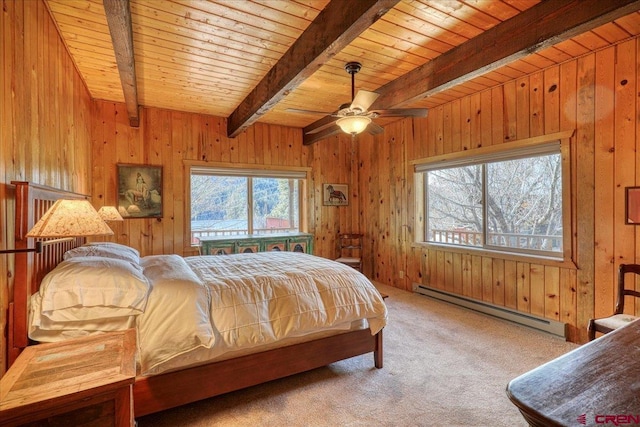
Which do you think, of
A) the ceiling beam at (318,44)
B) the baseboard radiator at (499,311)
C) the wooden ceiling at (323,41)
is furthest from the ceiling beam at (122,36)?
the baseboard radiator at (499,311)

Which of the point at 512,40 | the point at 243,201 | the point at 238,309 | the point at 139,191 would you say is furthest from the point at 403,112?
the point at 139,191

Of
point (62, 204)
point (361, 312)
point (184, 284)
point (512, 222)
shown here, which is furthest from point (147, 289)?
point (512, 222)

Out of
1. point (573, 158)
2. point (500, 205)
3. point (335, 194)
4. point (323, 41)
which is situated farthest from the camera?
point (335, 194)

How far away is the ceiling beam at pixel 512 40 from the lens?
1.89 m

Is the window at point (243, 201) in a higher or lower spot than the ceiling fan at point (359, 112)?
lower

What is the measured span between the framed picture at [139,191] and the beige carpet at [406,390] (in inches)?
116

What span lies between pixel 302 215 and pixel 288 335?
3510 millimetres

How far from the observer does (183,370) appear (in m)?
1.84

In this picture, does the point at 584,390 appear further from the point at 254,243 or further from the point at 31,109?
the point at 254,243

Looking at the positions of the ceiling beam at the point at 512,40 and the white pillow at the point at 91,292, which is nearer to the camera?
the white pillow at the point at 91,292

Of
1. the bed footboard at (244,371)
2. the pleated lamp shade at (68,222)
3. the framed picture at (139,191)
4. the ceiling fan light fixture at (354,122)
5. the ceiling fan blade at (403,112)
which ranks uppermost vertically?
the ceiling fan blade at (403,112)

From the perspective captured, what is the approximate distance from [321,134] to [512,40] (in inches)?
115

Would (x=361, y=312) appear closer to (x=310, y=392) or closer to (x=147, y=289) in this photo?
(x=310, y=392)

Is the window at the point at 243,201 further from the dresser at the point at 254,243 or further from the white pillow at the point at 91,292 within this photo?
the white pillow at the point at 91,292
